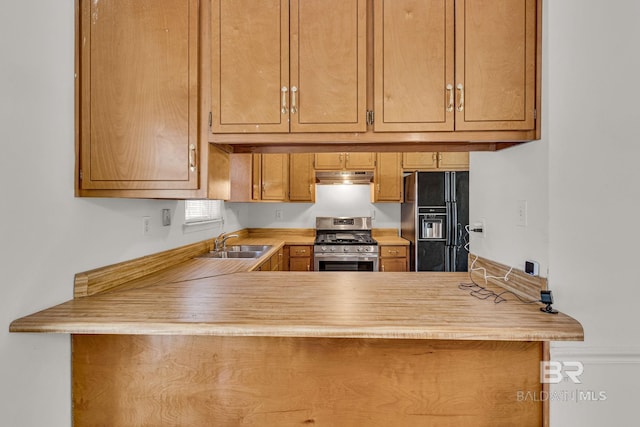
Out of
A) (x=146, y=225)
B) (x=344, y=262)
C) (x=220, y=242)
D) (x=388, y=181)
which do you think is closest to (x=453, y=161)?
(x=388, y=181)

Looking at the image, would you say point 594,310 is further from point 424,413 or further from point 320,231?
point 320,231

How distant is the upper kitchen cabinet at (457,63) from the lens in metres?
1.28

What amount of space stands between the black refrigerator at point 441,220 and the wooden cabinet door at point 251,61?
2579 millimetres

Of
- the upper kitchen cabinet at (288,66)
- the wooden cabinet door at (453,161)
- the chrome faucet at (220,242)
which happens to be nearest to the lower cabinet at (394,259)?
the wooden cabinet door at (453,161)

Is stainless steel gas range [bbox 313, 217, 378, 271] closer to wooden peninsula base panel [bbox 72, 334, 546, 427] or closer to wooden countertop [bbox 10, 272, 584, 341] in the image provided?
wooden countertop [bbox 10, 272, 584, 341]

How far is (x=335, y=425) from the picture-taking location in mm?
1301

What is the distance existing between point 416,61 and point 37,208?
163cm

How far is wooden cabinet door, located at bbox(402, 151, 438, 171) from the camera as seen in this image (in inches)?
153

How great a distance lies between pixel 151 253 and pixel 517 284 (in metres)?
2.00

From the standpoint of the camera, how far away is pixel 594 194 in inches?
46.2

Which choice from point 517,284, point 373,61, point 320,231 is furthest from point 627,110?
point 320,231

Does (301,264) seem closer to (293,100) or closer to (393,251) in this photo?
(393,251)

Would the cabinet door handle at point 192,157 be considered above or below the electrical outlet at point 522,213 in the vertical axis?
above

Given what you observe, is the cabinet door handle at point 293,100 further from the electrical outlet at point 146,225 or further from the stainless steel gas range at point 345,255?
the stainless steel gas range at point 345,255
